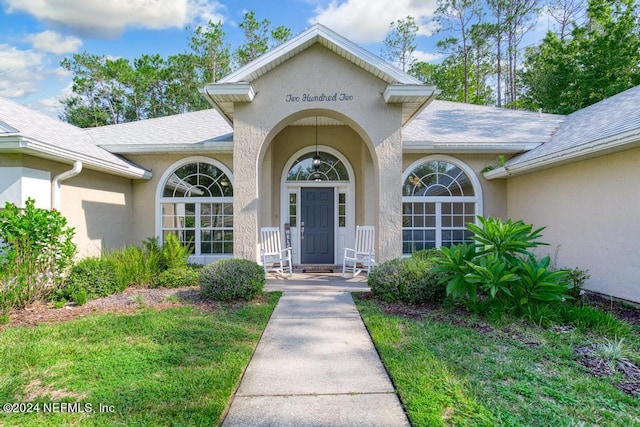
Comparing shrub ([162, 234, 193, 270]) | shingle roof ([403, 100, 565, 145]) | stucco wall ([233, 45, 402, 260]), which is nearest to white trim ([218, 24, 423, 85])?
stucco wall ([233, 45, 402, 260])

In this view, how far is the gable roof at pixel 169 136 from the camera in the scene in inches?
357

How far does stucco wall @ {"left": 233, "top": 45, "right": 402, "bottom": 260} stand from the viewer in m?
7.21

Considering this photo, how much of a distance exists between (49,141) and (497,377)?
8.19m

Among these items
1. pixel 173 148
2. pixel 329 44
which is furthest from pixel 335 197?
pixel 173 148

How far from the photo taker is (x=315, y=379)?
3.22 metres

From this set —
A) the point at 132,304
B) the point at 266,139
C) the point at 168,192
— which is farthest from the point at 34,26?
the point at 132,304

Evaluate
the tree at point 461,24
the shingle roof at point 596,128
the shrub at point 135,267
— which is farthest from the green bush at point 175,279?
the tree at point 461,24

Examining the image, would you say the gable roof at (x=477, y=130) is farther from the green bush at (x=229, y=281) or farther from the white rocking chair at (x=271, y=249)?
the green bush at (x=229, y=281)

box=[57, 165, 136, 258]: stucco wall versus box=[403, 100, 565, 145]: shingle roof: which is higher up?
box=[403, 100, 565, 145]: shingle roof

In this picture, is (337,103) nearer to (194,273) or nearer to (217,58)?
(194,273)

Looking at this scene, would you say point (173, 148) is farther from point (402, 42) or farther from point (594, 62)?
point (402, 42)

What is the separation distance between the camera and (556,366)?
345cm

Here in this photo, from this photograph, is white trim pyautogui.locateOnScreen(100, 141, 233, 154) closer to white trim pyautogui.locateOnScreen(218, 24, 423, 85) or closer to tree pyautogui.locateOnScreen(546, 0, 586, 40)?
white trim pyautogui.locateOnScreen(218, 24, 423, 85)

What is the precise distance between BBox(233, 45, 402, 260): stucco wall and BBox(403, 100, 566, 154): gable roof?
6.24ft
